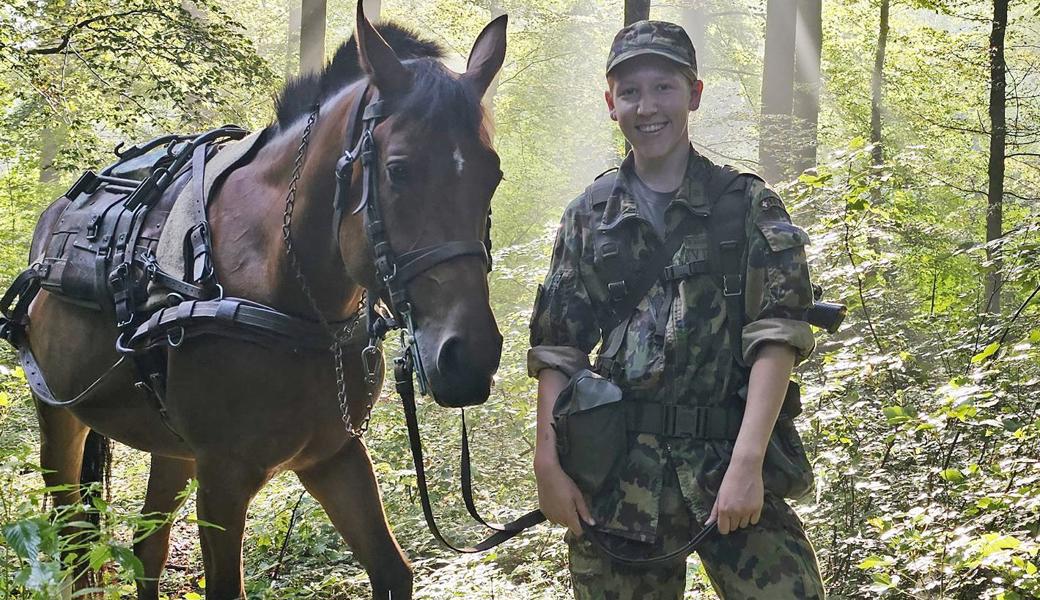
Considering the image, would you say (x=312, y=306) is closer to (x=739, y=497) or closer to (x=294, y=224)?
(x=294, y=224)

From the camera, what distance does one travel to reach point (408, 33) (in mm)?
3092

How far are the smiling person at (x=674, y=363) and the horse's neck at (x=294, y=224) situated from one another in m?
0.87

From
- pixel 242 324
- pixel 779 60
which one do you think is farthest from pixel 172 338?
pixel 779 60

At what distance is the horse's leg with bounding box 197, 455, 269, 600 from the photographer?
3.01 metres

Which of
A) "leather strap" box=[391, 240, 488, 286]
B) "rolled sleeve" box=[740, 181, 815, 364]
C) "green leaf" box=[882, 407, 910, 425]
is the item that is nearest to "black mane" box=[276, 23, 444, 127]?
"leather strap" box=[391, 240, 488, 286]

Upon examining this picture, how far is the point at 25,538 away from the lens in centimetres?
170

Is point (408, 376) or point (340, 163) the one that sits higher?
point (340, 163)

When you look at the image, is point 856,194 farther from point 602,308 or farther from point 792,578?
point 792,578

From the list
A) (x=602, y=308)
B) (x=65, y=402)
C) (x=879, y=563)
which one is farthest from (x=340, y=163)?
(x=879, y=563)

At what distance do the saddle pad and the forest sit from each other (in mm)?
243

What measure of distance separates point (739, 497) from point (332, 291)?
5.08 feet

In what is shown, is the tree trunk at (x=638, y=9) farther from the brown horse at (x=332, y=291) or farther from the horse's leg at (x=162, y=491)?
the horse's leg at (x=162, y=491)

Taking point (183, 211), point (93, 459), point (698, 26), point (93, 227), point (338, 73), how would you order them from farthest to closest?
Result: point (698, 26), point (93, 459), point (93, 227), point (183, 211), point (338, 73)

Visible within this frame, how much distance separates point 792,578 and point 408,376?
1123 millimetres
